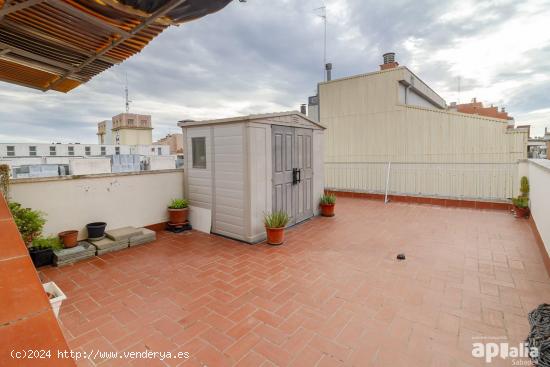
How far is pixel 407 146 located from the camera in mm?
8938

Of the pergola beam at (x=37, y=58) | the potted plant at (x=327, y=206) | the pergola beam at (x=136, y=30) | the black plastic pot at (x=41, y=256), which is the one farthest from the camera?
the potted plant at (x=327, y=206)

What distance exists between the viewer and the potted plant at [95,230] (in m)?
4.52

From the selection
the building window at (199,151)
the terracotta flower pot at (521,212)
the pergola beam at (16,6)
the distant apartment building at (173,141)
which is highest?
the distant apartment building at (173,141)

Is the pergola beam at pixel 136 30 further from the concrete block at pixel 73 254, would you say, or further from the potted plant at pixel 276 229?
the potted plant at pixel 276 229

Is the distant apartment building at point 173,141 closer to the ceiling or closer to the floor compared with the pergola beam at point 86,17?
closer to the ceiling

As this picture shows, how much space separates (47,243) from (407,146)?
32.2ft

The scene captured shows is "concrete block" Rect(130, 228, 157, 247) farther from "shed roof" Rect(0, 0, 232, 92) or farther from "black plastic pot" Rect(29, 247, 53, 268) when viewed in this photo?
"shed roof" Rect(0, 0, 232, 92)

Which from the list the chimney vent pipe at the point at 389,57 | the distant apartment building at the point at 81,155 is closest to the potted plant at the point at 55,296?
the chimney vent pipe at the point at 389,57

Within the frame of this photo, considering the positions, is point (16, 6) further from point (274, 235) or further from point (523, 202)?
point (523, 202)

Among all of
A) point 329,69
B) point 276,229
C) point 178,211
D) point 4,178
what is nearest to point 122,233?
point 178,211

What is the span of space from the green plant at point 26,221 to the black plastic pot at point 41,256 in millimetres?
181

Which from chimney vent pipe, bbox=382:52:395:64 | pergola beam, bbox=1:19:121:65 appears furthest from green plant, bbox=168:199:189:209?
chimney vent pipe, bbox=382:52:395:64

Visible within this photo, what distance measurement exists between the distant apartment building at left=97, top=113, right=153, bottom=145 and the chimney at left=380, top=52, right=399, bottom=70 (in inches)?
1148

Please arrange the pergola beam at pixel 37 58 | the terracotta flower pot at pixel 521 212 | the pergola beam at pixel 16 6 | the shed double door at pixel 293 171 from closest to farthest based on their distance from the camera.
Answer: the pergola beam at pixel 16 6, the pergola beam at pixel 37 58, the shed double door at pixel 293 171, the terracotta flower pot at pixel 521 212
